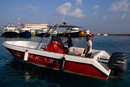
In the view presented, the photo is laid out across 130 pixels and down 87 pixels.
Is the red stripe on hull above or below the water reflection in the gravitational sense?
above

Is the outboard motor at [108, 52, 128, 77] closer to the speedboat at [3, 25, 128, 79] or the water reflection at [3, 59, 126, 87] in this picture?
the speedboat at [3, 25, 128, 79]

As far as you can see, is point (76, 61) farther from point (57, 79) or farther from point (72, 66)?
point (57, 79)

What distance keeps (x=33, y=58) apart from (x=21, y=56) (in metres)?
1.08

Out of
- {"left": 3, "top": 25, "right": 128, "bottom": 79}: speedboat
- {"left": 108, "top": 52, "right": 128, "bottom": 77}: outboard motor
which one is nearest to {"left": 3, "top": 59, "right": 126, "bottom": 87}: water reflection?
{"left": 3, "top": 25, "right": 128, "bottom": 79}: speedboat

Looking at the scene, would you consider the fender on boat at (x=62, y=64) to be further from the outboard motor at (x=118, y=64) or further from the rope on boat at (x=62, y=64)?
the outboard motor at (x=118, y=64)

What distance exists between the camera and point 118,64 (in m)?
4.44

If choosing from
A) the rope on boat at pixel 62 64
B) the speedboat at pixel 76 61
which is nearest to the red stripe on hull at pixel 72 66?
the speedboat at pixel 76 61

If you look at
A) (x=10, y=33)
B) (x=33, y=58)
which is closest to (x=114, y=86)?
(x=33, y=58)

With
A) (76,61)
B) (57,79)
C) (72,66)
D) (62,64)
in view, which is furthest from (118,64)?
(57,79)

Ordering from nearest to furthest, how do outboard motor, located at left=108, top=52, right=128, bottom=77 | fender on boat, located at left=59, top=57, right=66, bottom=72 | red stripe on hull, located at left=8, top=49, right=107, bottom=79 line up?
outboard motor, located at left=108, top=52, right=128, bottom=77 < red stripe on hull, located at left=8, top=49, right=107, bottom=79 < fender on boat, located at left=59, top=57, right=66, bottom=72

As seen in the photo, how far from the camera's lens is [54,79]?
516 cm

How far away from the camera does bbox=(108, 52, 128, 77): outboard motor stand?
14.4ft

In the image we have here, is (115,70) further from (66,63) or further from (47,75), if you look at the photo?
(47,75)

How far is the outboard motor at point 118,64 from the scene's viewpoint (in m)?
4.39
